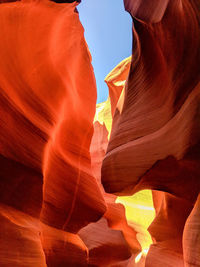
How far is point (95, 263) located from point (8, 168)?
3.57m

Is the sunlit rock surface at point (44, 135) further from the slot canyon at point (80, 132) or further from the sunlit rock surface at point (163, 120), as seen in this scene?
the sunlit rock surface at point (163, 120)

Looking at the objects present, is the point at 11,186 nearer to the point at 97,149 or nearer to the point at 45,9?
the point at 45,9

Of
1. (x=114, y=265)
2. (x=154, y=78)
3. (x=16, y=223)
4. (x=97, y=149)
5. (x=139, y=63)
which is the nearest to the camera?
(x=16, y=223)

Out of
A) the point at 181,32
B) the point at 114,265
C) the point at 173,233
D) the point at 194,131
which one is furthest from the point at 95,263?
the point at 181,32

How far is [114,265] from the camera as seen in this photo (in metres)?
5.49

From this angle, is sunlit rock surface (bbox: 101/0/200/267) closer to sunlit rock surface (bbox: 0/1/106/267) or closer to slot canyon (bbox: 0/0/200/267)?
slot canyon (bbox: 0/0/200/267)

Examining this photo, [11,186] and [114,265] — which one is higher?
[11,186]

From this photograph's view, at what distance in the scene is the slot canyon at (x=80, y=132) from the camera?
9.18 feet

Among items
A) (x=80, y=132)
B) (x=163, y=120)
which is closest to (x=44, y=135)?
(x=80, y=132)

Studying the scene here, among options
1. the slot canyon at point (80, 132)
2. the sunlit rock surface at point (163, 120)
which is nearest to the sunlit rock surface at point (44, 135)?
the slot canyon at point (80, 132)

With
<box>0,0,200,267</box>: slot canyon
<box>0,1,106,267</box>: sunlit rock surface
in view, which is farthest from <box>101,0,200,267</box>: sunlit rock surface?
<box>0,1,106,267</box>: sunlit rock surface

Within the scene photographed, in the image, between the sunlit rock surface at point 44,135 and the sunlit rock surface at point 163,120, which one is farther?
the sunlit rock surface at point 44,135

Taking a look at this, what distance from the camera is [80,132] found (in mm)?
5156

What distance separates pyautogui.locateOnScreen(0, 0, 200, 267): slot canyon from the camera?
2797mm
